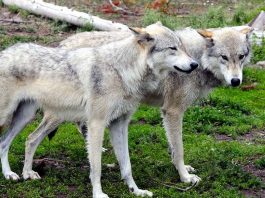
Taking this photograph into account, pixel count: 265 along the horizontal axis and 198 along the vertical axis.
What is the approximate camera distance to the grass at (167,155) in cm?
680

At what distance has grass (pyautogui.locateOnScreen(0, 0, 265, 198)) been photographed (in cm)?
680

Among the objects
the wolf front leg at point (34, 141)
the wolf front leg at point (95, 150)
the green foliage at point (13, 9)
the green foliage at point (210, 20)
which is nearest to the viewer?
the wolf front leg at point (95, 150)

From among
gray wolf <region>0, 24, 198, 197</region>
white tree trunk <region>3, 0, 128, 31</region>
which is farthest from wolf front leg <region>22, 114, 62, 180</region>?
white tree trunk <region>3, 0, 128, 31</region>

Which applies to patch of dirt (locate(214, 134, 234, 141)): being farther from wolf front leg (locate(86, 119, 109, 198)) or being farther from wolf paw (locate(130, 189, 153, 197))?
wolf front leg (locate(86, 119, 109, 198))

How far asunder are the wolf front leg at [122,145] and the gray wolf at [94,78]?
0.4 inches

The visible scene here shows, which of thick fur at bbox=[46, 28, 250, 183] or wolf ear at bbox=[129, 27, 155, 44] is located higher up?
wolf ear at bbox=[129, 27, 155, 44]

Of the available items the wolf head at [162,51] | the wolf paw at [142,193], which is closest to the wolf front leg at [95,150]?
the wolf paw at [142,193]

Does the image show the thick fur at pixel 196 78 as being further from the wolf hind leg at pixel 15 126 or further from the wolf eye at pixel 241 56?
the wolf hind leg at pixel 15 126

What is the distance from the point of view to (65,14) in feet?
41.2

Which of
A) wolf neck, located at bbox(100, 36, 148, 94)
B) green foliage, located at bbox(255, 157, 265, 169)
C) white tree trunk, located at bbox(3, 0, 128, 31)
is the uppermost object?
wolf neck, located at bbox(100, 36, 148, 94)

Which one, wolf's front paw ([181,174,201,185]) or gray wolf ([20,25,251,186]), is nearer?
wolf's front paw ([181,174,201,185])

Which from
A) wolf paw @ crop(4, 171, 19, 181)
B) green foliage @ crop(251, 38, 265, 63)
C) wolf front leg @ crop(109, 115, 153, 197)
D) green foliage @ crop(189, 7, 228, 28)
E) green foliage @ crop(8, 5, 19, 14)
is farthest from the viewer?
green foliage @ crop(8, 5, 19, 14)

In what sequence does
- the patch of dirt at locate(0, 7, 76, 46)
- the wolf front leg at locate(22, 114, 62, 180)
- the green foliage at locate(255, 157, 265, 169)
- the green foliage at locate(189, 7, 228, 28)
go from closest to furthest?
the wolf front leg at locate(22, 114, 62, 180) → the green foliage at locate(255, 157, 265, 169) → the patch of dirt at locate(0, 7, 76, 46) → the green foliage at locate(189, 7, 228, 28)

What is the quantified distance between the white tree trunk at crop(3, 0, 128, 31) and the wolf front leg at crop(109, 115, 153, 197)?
5069 millimetres
